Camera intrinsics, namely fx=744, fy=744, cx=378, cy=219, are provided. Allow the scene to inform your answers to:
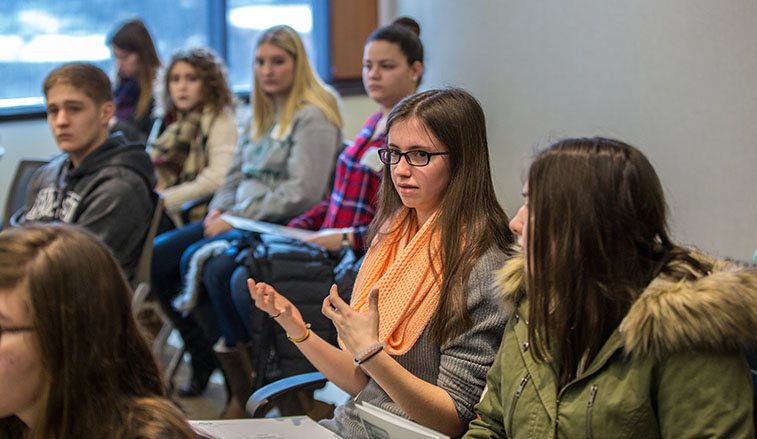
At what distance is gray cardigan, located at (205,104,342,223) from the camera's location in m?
3.01

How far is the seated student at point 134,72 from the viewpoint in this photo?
13.2 ft

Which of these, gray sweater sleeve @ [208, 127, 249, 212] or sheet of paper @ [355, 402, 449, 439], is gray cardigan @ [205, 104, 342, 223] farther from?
sheet of paper @ [355, 402, 449, 439]

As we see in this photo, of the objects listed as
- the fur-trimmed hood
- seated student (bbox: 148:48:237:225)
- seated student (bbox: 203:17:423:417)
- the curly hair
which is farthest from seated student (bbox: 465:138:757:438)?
the curly hair

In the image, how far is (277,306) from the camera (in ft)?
5.09

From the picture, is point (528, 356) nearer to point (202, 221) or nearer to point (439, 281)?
point (439, 281)

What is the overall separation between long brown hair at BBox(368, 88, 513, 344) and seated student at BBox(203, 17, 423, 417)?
85 centimetres

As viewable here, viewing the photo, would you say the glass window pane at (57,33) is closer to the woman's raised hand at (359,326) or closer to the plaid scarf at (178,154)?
the plaid scarf at (178,154)

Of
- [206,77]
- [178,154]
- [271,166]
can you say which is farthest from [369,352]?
[206,77]

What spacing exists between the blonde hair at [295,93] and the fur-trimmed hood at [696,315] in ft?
7.10

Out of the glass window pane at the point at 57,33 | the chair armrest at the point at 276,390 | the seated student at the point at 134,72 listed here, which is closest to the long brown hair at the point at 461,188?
the chair armrest at the point at 276,390

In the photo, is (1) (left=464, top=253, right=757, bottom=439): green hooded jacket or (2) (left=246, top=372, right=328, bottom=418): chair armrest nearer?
(1) (left=464, top=253, right=757, bottom=439): green hooded jacket

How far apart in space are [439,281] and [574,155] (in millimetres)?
422

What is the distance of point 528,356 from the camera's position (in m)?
1.27

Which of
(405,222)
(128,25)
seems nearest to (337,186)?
(405,222)
